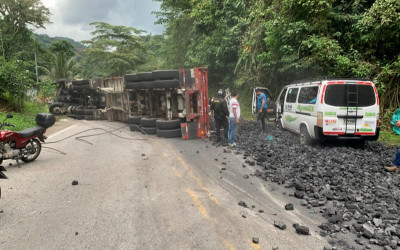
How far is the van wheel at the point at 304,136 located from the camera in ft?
27.1

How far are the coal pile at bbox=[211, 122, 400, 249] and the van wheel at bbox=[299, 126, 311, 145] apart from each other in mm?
248

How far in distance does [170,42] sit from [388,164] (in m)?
24.5

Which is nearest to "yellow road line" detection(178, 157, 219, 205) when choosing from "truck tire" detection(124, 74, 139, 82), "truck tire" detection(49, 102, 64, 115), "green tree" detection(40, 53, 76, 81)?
"truck tire" detection(124, 74, 139, 82)

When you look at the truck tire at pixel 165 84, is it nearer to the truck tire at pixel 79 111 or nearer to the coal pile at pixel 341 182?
the coal pile at pixel 341 182

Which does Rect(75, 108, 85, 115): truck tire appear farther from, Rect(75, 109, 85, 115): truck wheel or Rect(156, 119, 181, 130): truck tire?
Rect(156, 119, 181, 130): truck tire

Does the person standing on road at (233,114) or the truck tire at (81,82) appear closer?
the person standing on road at (233,114)

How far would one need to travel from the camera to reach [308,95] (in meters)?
8.24

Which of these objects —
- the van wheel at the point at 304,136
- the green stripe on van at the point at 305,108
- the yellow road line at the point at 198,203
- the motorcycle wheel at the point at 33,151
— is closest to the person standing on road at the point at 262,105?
the green stripe on van at the point at 305,108

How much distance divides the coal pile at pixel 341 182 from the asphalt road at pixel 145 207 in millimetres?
343

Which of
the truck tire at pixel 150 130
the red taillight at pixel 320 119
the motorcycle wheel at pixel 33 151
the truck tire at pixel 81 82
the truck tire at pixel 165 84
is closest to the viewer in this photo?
the motorcycle wheel at pixel 33 151

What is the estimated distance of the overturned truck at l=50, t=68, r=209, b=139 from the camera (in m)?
10.0

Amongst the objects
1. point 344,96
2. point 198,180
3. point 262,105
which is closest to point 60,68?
point 262,105

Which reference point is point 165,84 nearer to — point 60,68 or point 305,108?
point 305,108

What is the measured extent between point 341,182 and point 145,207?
3599mm
